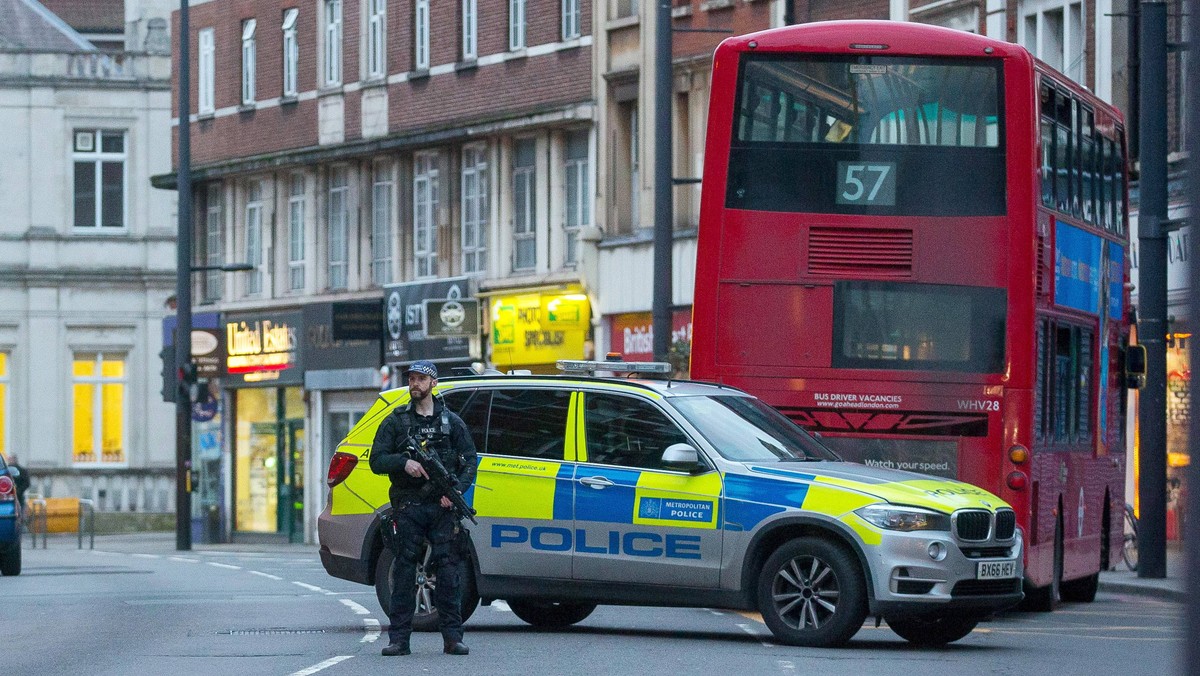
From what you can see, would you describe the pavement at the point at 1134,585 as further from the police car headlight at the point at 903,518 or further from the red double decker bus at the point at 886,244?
the police car headlight at the point at 903,518

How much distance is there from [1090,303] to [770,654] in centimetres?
714

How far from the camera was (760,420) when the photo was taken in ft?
49.8

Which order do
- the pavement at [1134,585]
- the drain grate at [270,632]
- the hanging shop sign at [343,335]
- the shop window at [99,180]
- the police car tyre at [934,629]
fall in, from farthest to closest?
the shop window at [99,180], the hanging shop sign at [343,335], the pavement at [1134,585], the drain grate at [270,632], the police car tyre at [934,629]

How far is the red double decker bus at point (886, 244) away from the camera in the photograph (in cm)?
1700

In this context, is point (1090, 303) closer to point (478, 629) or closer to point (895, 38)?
point (895, 38)

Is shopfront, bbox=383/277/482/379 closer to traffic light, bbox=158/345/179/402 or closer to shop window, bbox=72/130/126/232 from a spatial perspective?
traffic light, bbox=158/345/179/402

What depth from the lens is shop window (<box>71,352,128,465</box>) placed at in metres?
57.4

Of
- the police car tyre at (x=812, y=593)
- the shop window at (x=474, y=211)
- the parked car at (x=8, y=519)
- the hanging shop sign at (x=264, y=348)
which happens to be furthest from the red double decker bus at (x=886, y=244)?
the hanging shop sign at (x=264, y=348)

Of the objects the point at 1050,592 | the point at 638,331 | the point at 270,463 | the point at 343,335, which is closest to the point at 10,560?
the point at 638,331

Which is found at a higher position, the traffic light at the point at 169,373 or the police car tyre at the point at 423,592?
the traffic light at the point at 169,373

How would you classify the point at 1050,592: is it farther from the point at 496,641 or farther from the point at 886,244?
the point at 496,641

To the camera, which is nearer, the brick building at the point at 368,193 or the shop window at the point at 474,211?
the brick building at the point at 368,193

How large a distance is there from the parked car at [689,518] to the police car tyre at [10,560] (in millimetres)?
12618

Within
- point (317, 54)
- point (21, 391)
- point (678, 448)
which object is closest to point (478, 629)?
point (678, 448)
